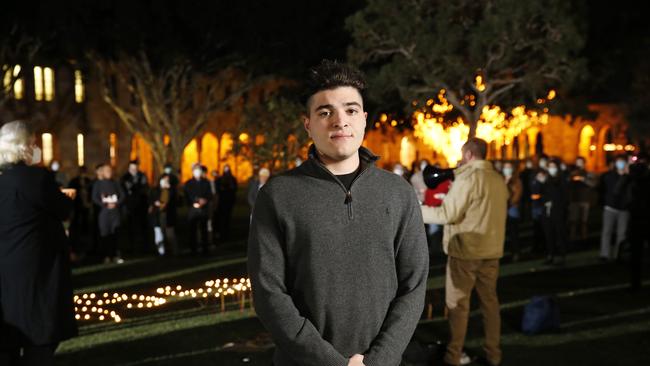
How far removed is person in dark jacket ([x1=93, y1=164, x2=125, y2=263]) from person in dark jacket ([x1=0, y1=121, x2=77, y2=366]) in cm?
863

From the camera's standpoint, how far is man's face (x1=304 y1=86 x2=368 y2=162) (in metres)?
2.78

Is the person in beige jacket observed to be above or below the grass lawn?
above

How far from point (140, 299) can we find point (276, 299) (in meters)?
7.53

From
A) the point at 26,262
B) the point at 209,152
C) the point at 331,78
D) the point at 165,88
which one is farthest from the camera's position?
the point at 209,152

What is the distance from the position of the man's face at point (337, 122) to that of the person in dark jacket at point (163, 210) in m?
11.4

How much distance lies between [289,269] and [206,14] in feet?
84.0

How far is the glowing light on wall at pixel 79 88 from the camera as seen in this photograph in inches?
1392

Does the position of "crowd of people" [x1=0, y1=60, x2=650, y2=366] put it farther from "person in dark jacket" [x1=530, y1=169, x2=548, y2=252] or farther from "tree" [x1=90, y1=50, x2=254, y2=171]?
"tree" [x1=90, y1=50, x2=254, y2=171]

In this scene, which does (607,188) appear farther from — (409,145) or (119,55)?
(409,145)

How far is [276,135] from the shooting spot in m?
28.3

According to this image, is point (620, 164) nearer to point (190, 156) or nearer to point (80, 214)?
point (80, 214)

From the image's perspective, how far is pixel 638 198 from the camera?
34.4 feet

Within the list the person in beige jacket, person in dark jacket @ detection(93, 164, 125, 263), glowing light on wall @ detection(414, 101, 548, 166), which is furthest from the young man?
glowing light on wall @ detection(414, 101, 548, 166)

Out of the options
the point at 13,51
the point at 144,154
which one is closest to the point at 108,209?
the point at 13,51
